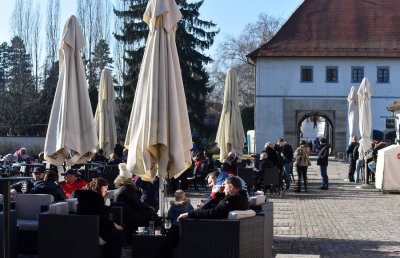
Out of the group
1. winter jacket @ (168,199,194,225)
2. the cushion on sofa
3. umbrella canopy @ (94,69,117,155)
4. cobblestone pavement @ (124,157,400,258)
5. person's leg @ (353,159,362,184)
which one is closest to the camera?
the cushion on sofa

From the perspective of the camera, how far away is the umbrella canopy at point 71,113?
47.9 ft

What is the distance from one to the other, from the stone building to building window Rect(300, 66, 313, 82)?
75 mm

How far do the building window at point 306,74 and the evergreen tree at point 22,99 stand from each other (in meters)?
21.0

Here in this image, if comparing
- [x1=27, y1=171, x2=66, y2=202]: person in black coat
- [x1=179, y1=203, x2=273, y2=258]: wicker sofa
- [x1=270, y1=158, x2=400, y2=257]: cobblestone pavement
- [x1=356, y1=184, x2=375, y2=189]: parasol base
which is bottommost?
[x1=270, y1=158, x2=400, y2=257]: cobblestone pavement

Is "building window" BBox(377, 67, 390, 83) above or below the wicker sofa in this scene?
above

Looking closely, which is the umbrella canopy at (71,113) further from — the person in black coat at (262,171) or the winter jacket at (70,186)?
the person in black coat at (262,171)

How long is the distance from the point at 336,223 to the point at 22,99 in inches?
1968

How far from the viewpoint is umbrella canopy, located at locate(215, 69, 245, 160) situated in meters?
25.8

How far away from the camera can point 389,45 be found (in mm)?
60312

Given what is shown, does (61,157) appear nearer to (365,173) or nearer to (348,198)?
(348,198)

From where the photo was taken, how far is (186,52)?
60.7 metres

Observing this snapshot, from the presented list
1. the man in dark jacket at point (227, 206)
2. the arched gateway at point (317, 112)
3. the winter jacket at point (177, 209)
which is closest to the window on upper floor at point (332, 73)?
the arched gateway at point (317, 112)

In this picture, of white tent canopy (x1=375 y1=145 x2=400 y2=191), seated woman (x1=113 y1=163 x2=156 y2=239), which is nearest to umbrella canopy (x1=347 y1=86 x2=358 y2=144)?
white tent canopy (x1=375 y1=145 x2=400 y2=191)

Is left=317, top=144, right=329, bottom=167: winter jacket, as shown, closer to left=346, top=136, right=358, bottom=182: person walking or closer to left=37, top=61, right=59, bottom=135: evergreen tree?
left=346, top=136, right=358, bottom=182: person walking
